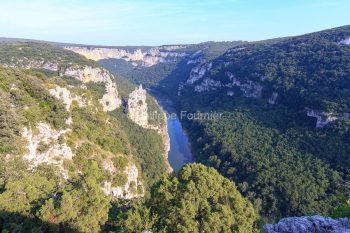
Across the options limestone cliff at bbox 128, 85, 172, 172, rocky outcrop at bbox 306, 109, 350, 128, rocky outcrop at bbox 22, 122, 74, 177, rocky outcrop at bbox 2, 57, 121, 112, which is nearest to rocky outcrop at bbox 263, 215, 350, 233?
rocky outcrop at bbox 22, 122, 74, 177

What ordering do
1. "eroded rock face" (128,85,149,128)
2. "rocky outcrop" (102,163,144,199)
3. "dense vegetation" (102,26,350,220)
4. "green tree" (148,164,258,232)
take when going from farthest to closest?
1. "eroded rock face" (128,85,149,128)
2. "dense vegetation" (102,26,350,220)
3. "rocky outcrop" (102,163,144,199)
4. "green tree" (148,164,258,232)

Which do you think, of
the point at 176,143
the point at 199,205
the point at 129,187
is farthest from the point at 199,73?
the point at 199,205

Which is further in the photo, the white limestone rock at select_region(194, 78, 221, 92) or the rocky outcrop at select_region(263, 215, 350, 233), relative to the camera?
the white limestone rock at select_region(194, 78, 221, 92)

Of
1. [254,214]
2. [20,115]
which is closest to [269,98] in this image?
[20,115]

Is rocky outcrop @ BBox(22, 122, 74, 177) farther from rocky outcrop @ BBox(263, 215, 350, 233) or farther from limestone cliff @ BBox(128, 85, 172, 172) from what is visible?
limestone cliff @ BBox(128, 85, 172, 172)

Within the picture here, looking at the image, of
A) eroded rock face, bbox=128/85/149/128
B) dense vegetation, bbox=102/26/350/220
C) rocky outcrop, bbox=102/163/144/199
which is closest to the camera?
rocky outcrop, bbox=102/163/144/199

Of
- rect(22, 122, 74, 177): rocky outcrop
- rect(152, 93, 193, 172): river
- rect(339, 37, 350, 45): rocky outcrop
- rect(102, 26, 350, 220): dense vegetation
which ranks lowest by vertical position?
rect(152, 93, 193, 172): river

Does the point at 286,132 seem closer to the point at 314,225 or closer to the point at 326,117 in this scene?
the point at 326,117

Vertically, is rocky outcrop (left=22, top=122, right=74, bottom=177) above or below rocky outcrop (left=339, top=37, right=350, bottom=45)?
below

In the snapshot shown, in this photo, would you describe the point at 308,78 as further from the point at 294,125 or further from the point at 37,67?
the point at 37,67
